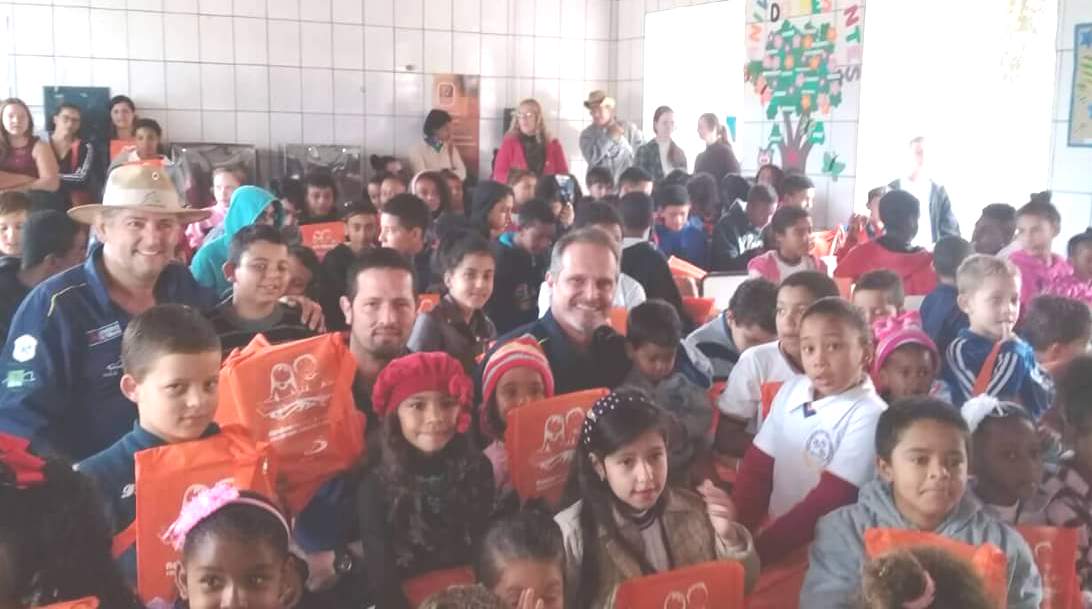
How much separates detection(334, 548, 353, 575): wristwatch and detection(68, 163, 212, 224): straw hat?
46.1 inches

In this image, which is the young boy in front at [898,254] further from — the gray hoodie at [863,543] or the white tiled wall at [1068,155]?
the gray hoodie at [863,543]

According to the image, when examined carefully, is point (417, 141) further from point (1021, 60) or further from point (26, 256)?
point (26, 256)

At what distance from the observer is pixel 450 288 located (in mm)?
3904

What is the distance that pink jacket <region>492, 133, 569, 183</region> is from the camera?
339 inches

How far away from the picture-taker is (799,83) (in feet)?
27.9

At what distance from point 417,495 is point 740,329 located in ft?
5.92

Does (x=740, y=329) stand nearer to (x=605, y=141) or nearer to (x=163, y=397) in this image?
(x=163, y=397)

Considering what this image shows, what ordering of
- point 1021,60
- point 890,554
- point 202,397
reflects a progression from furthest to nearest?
point 1021,60, point 202,397, point 890,554

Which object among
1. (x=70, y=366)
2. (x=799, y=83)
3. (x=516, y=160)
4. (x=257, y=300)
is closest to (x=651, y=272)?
(x=257, y=300)

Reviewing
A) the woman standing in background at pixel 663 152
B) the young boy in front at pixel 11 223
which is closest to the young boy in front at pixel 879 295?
the young boy in front at pixel 11 223

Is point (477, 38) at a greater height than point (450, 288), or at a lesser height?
greater

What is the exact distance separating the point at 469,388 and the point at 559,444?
0.29m

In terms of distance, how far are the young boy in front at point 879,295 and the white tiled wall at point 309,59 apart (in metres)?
6.34

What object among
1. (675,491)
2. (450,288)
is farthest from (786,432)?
(450,288)
